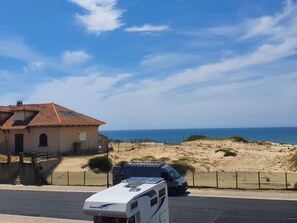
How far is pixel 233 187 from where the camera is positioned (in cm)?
3284

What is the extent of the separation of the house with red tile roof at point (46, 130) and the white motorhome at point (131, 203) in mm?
34386

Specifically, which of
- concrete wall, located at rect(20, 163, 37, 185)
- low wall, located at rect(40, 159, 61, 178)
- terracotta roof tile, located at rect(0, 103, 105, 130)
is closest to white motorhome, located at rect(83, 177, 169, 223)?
concrete wall, located at rect(20, 163, 37, 185)

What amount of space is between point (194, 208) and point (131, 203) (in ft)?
36.8

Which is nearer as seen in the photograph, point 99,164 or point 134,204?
point 134,204

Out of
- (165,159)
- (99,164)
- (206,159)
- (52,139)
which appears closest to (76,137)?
(52,139)

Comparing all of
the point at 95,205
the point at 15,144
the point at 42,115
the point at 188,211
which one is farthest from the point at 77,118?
the point at 95,205

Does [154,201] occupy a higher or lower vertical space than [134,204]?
lower

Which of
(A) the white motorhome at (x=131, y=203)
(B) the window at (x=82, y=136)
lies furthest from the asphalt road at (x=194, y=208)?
(B) the window at (x=82, y=136)

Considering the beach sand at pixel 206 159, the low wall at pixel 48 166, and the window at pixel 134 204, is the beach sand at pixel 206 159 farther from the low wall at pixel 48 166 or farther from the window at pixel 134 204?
the window at pixel 134 204

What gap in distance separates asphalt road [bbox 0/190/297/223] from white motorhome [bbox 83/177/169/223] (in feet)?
18.6

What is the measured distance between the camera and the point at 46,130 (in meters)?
51.6

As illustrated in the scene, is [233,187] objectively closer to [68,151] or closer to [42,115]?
[68,151]

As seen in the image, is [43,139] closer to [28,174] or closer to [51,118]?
[51,118]

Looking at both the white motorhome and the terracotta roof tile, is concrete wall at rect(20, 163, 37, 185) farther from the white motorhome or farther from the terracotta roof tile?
the white motorhome
